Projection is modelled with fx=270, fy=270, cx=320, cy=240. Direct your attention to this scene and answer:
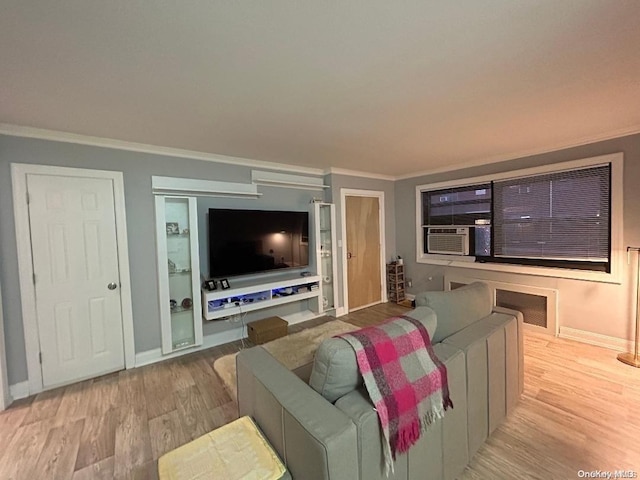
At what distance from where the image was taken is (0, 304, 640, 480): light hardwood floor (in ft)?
5.21

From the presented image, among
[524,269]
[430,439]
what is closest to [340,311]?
[524,269]

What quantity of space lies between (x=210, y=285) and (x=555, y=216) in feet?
13.8

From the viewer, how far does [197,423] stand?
1968mm

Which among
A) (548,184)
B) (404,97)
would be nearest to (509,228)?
(548,184)

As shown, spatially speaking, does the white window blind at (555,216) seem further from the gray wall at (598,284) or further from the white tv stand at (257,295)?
the white tv stand at (257,295)

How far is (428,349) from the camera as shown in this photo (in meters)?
1.33

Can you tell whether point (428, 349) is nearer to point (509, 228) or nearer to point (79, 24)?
point (79, 24)

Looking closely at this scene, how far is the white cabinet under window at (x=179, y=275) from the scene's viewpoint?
290 centimetres

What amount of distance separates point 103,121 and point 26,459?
238 centimetres

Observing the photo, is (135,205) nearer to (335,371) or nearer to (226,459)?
(226,459)

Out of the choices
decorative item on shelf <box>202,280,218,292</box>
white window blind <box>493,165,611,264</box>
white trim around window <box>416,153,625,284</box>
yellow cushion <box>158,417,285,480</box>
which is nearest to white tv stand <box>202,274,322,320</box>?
decorative item on shelf <box>202,280,218,292</box>

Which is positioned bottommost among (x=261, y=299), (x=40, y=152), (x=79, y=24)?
(x=261, y=299)

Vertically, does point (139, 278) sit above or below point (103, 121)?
below

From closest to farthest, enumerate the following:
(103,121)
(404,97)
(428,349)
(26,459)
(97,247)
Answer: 1. (428,349)
2. (26,459)
3. (404,97)
4. (103,121)
5. (97,247)
